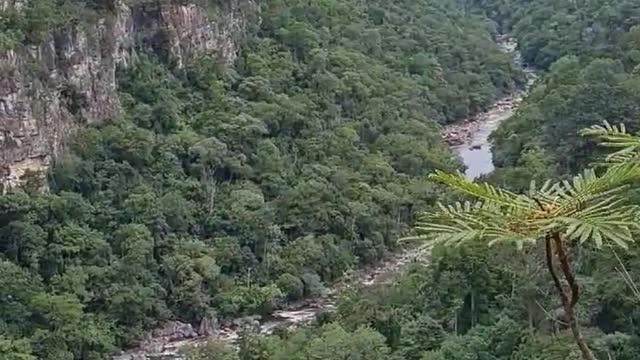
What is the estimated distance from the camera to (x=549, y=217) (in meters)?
2.27

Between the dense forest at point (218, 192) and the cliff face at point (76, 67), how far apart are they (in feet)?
1.32

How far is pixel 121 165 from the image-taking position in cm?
2781

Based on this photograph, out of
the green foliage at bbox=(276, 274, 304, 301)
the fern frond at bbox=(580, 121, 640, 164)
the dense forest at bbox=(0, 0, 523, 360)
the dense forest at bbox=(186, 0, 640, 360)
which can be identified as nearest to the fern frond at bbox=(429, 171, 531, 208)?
the fern frond at bbox=(580, 121, 640, 164)

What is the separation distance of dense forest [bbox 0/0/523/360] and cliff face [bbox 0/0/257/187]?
15.8 inches

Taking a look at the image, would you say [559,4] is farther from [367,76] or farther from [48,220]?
[48,220]

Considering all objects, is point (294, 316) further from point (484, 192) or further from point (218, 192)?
point (484, 192)

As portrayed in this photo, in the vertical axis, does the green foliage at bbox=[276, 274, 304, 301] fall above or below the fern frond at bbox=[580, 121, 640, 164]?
below

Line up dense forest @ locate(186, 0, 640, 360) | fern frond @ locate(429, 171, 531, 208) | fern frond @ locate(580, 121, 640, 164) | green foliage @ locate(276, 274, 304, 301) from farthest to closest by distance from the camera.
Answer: green foliage @ locate(276, 274, 304, 301) → dense forest @ locate(186, 0, 640, 360) → fern frond @ locate(580, 121, 640, 164) → fern frond @ locate(429, 171, 531, 208)

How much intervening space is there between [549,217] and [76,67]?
86.9 ft

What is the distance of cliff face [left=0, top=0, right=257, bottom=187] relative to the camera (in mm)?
25328

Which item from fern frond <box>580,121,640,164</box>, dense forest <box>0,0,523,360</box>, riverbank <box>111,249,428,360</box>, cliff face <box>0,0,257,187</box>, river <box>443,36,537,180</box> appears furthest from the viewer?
river <box>443,36,537,180</box>

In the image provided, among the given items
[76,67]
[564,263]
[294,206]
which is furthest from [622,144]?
[294,206]

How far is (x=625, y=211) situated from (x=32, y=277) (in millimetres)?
23065

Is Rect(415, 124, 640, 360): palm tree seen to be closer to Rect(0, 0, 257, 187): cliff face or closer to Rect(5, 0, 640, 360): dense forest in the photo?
Rect(5, 0, 640, 360): dense forest
